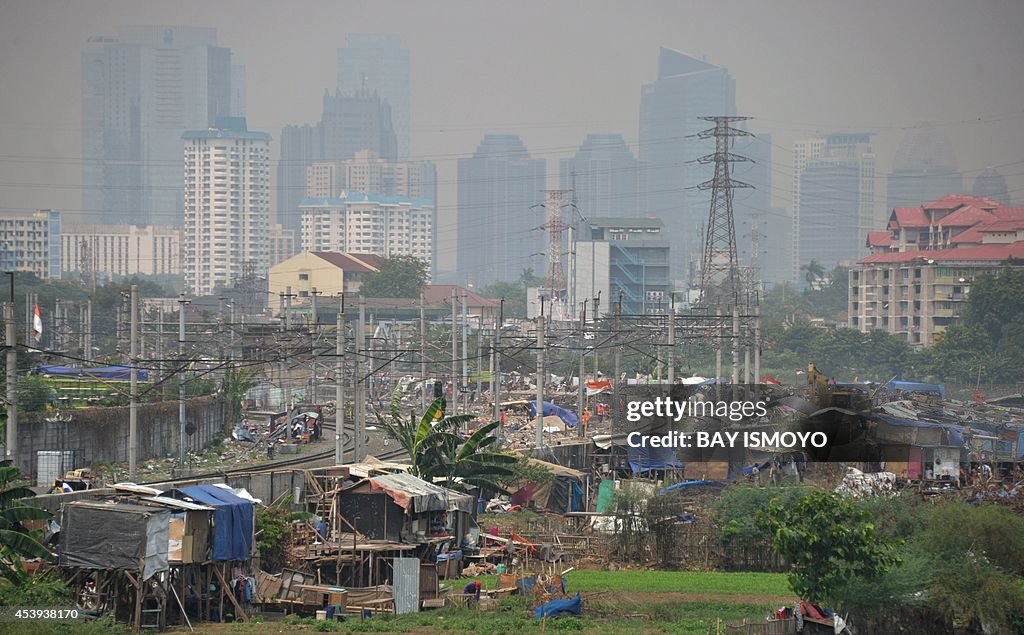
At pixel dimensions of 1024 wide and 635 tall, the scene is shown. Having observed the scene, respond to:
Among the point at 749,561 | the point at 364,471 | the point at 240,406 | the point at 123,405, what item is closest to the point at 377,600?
the point at 364,471

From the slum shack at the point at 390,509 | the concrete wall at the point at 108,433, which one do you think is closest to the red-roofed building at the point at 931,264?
the concrete wall at the point at 108,433

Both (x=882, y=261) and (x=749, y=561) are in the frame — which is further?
(x=882, y=261)

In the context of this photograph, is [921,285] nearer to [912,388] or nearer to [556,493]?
[912,388]

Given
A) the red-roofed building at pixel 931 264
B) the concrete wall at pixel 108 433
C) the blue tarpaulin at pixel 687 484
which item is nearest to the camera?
the blue tarpaulin at pixel 687 484

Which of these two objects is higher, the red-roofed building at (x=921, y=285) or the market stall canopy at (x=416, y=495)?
the red-roofed building at (x=921, y=285)

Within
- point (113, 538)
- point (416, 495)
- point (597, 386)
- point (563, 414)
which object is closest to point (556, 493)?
point (416, 495)

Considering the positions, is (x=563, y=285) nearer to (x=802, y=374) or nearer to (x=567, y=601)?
(x=802, y=374)

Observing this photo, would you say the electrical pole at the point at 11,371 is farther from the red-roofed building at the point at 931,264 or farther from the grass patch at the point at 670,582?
the red-roofed building at the point at 931,264
